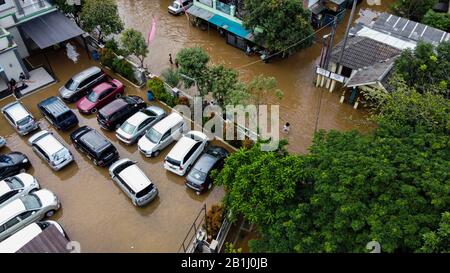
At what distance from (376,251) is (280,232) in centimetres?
368

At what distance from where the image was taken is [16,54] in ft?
85.3

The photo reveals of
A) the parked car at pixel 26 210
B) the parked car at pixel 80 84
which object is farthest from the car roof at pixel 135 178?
the parked car at pixel 80 84

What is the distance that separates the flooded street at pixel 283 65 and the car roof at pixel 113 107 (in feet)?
20.3

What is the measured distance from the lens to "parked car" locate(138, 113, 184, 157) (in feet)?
73.2

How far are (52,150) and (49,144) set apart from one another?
1.72 ft

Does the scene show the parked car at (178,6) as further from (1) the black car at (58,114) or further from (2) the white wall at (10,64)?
(1) the black car at (58,114)

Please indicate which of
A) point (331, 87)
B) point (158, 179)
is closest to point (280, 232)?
point (158, 179)

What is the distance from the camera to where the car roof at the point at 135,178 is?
1975 centimetres

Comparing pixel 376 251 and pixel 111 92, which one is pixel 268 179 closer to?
pixel 376 251

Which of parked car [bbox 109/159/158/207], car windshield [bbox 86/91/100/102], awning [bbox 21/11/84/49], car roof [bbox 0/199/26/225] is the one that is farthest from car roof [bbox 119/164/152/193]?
awning [bbox 21/11/84/49]

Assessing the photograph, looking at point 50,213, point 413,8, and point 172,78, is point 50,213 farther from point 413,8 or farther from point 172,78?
point 413,8

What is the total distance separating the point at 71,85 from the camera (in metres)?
25.9

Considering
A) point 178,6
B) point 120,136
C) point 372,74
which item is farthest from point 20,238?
point 178,6

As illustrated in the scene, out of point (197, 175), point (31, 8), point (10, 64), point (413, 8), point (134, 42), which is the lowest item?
point (197, 175)
